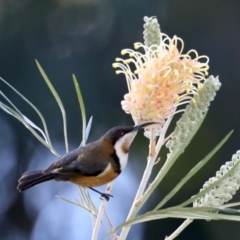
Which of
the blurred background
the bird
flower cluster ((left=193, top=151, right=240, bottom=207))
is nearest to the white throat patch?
the bird

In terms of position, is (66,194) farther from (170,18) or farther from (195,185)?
(170,18)

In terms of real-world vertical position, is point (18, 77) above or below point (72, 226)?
above

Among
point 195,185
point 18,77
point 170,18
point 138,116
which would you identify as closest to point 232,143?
point 195,185

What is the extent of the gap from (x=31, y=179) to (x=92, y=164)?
2.9 inches

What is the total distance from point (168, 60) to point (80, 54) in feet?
2.74

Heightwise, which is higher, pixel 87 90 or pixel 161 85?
pixel 87 90

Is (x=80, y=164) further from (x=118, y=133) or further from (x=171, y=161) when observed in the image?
(x=171, y=161)

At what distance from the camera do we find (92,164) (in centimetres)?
57

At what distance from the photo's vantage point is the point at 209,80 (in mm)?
502

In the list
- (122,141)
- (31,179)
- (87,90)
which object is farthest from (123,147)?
(87,90)

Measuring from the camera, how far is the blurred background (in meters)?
1.23

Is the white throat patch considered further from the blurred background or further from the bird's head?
the blurred background

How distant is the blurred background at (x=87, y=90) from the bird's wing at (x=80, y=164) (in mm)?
619

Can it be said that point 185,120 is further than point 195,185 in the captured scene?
No
